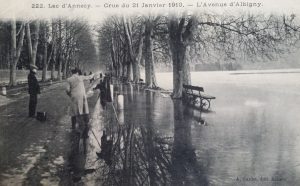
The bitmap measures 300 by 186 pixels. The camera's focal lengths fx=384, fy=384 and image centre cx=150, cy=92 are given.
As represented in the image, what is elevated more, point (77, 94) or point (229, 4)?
point (229, 4)

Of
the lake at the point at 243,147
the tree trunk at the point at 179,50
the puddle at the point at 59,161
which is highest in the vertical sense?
the tree trunk at the point at 179,50

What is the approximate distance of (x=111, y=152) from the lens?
706cm

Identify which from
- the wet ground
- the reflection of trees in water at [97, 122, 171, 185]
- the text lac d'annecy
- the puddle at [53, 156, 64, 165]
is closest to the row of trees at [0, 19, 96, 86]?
the wet ground

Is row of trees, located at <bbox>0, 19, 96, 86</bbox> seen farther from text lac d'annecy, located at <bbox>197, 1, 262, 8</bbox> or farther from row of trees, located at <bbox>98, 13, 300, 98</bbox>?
text lac d'annecy, located at <bbox>197, 1, 262, 8</bbox>

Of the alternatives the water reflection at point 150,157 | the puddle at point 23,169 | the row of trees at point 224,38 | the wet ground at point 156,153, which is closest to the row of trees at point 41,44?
the row of trees at point 224,38

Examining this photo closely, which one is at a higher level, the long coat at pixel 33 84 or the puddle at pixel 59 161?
the long coat at pixel 33 84

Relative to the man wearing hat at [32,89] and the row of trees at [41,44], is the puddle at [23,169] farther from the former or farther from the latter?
the row of trees at [41,44]

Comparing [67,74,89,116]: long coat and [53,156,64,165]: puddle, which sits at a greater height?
[67,74,89,116]: long coat

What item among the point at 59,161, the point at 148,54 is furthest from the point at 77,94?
the point at 148,54

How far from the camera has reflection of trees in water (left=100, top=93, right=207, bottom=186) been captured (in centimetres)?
559

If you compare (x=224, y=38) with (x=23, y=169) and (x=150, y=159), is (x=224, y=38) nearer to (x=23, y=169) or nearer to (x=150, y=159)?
(x=150, y=159)

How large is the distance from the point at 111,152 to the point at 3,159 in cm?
186

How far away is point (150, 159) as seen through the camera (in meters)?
6.60

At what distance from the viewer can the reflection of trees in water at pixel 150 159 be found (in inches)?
220
